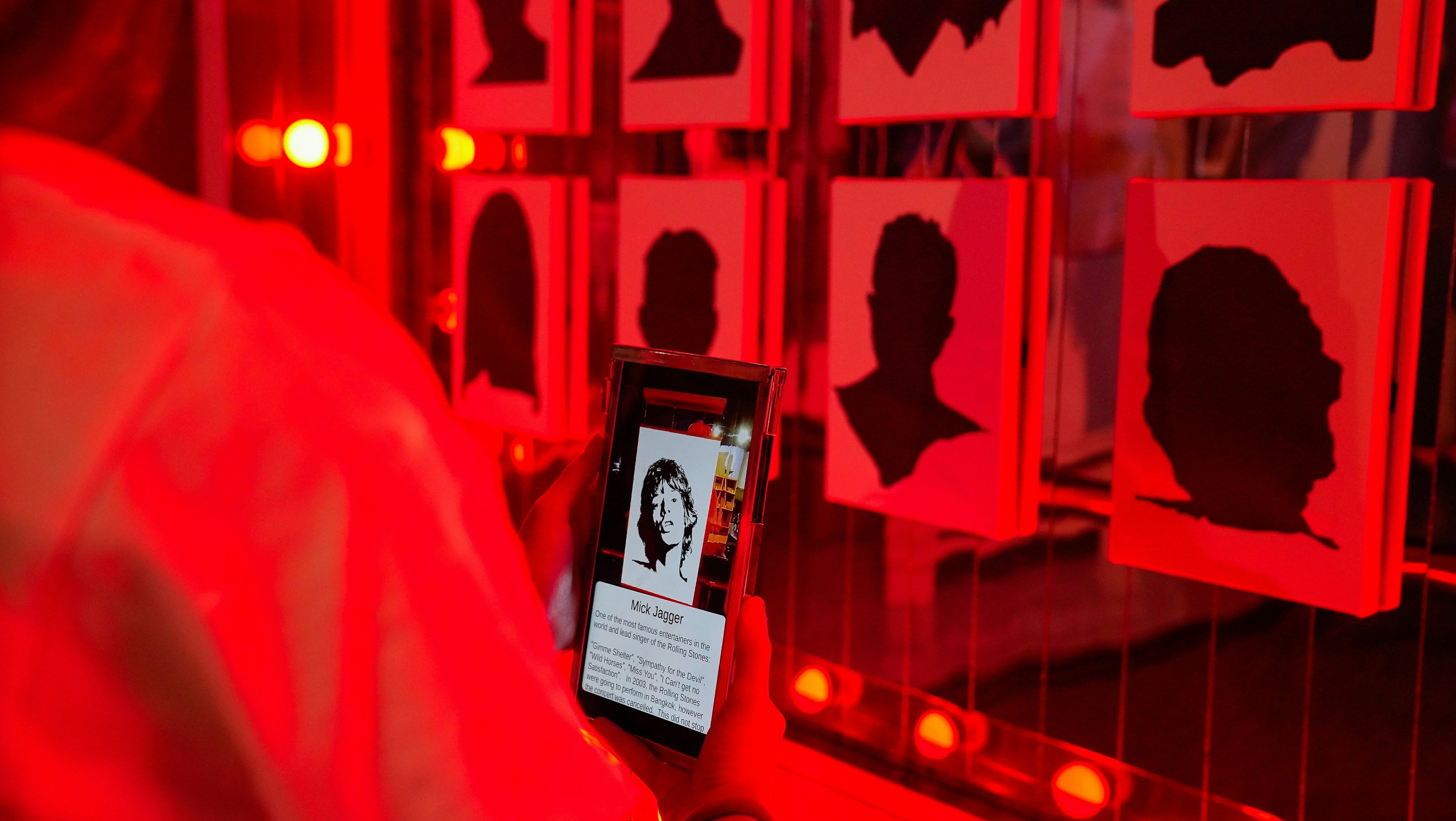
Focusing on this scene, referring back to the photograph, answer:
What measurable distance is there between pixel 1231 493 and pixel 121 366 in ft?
3.07

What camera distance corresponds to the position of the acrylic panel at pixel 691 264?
135 centimetres

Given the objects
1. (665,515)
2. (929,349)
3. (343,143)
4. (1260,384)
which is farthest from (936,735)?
(343,143)

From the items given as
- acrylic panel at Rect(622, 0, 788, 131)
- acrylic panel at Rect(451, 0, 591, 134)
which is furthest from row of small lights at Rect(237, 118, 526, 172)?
acrylic panel at Rect(622, 0, 788, 131)

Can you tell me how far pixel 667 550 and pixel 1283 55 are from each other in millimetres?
657

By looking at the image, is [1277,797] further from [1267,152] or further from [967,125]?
[967,125]

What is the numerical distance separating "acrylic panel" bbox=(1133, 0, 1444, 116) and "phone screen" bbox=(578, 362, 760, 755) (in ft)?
1.75

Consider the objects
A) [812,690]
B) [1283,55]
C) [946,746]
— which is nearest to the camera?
[1283,55]

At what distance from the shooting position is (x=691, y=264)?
1.41 m

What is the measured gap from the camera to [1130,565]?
108cm

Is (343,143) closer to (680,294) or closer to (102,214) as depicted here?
(680,294)

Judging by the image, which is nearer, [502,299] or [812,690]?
[812,690]

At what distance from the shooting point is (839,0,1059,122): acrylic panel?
1095 mm

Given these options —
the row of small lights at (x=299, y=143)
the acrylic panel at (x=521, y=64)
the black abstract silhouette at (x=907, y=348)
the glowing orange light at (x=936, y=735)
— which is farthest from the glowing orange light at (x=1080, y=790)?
the row of small lights at (x=299, y=143)

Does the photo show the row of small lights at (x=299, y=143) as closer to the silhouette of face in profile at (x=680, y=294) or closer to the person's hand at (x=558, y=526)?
the silhouette of face in profile at (x=680, y=294)
